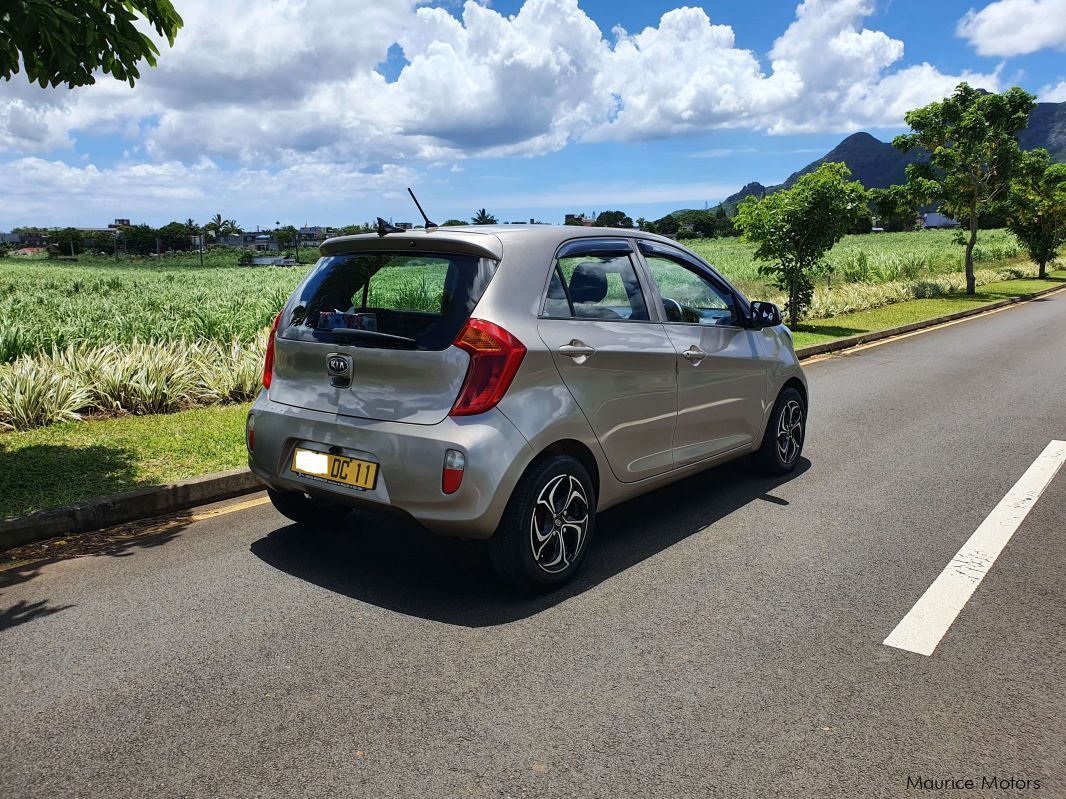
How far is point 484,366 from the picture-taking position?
12.6 ft

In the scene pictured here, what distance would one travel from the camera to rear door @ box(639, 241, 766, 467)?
507 cm

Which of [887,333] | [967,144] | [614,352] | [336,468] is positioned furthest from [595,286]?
[967,144]

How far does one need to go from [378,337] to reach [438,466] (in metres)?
0.74

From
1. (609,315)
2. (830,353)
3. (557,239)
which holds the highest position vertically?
(557,239)

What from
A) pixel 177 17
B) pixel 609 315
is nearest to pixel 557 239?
pixel 609 315

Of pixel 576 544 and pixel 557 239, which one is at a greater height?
pixel 557 239

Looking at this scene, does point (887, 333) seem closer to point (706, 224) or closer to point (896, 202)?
Result: point (896, 202)

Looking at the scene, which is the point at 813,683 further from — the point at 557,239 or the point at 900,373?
the point at 900,373

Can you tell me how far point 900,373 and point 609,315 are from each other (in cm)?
857

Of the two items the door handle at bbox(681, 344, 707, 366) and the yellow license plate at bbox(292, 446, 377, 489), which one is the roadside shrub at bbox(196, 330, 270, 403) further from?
the door handle at bbox(681, 344, 707, 366)

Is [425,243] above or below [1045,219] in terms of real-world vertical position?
below

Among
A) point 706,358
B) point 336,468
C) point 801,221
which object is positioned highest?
point 801,221

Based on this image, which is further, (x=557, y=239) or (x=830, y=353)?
(x=830, y=353)

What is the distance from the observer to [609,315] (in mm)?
4586
